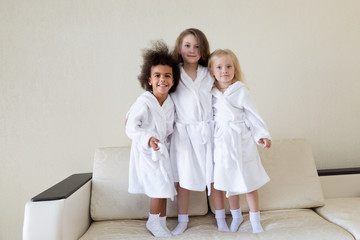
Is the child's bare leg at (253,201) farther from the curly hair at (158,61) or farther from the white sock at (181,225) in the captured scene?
the curly hair at (158,61)

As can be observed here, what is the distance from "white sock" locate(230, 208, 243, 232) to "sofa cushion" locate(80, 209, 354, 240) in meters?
0.03

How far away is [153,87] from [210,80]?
0.37m

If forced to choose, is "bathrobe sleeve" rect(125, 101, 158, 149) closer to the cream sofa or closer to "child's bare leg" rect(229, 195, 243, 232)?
the cream sofa

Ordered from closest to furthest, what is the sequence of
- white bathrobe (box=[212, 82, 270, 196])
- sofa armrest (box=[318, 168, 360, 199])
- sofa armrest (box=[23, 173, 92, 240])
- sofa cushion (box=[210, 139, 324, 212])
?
1. sofa armrest (box=[23, 173, 92, 240])
2. white bathrobe (box=[212, 82, 270, 196])
3. sofa cushion (box=[210, 139, 324, 212])
4. sofa armrest (box=[318, 168, 360, 199])

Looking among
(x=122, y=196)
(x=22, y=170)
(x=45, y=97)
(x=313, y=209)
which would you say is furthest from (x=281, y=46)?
(x=22, y=170)

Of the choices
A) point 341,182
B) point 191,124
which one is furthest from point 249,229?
point 341,182

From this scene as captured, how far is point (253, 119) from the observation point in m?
1.58

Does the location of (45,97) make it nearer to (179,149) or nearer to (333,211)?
(179,149)

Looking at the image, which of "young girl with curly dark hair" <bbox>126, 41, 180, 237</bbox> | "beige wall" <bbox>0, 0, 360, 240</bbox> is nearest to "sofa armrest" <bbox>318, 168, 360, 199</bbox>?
"beige wall" <bbox>0, 0, 360, 240</bbox>

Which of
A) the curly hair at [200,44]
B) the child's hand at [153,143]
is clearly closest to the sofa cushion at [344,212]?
the child's hand at [153,143]

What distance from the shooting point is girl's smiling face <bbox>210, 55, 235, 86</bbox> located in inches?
61.9

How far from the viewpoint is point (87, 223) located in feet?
5.47

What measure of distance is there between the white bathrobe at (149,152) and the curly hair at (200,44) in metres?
0.33

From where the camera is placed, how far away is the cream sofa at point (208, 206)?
1.33 m
